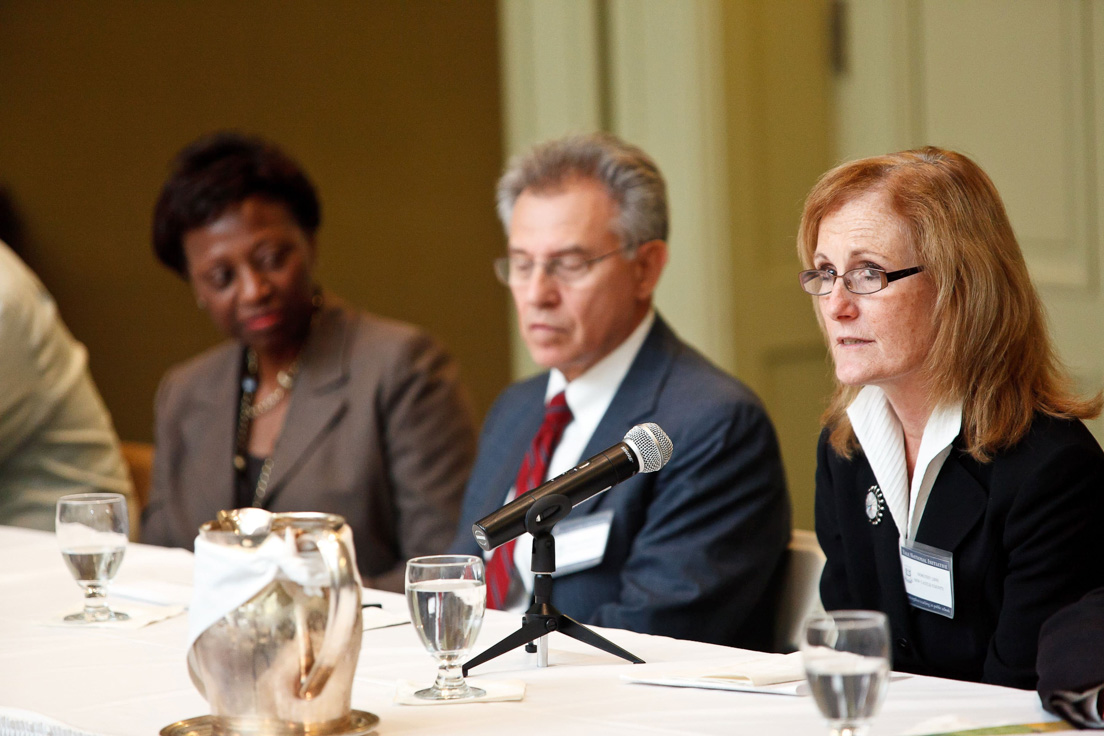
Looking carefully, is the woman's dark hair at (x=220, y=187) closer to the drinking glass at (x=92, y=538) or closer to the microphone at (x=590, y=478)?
the drinking glass at (x=92, y=538)

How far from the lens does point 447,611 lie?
4.43ft

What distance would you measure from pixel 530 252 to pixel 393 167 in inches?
116

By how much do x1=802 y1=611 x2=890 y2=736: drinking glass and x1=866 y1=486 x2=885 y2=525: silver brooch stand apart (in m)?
0.75

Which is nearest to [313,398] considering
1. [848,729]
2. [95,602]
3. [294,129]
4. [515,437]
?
[515,437]

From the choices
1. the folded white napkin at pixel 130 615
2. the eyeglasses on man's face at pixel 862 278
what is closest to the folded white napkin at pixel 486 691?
the folded white napkin at pixel 130 615

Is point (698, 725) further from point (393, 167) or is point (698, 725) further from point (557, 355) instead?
point (393, 167)

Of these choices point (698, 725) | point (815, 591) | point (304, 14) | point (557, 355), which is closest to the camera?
point (698, 725)

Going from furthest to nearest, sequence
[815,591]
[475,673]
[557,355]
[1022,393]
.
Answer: [557,355] → [815,591] → [1022,393] → [475,673]

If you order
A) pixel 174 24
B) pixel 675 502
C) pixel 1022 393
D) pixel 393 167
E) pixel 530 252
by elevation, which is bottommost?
pixel 675 502

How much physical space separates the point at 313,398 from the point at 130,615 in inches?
50.4

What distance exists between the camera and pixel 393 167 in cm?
522

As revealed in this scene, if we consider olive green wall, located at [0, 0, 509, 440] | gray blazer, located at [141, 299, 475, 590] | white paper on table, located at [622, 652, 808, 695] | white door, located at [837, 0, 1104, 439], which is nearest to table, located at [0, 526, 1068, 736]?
white paper on table, located at [622, 652, 808, 695]

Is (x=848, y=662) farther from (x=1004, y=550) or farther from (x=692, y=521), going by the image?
(x=692, y=521)

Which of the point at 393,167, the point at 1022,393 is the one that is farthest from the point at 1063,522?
the point at 393,167
